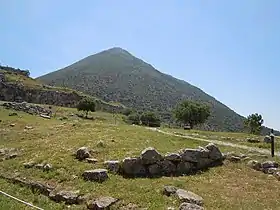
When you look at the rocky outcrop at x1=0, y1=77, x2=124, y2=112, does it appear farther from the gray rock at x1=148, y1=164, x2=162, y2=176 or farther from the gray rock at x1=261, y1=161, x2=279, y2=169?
the gray rock at x1=261, y1=161, x2=279, y2=169

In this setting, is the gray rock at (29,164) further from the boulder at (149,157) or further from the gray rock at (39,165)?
the boulder at (149,157)

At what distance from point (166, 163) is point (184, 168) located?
4.20 feet

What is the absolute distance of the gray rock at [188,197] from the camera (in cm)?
1871

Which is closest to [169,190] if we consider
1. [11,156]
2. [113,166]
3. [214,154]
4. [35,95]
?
[113,166]

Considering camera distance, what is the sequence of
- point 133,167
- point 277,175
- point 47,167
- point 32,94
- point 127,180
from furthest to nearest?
point 32,94 → point 47,167 → point 277,175 → point 133,167 → point 127,180

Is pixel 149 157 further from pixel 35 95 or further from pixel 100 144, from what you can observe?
pixel 35 95

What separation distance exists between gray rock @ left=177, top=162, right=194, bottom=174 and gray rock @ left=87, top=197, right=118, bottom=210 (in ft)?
21.7

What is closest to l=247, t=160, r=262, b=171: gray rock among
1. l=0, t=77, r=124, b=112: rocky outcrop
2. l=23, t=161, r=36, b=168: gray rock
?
l=23, t=161, r=36, b=168: gray rock

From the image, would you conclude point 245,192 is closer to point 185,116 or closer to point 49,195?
point 49,195

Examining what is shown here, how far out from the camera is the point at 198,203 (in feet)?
61.1

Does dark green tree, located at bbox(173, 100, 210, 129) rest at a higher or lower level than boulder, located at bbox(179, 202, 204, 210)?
higher

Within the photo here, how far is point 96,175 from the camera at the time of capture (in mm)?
22188

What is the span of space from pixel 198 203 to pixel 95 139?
14.8 meters

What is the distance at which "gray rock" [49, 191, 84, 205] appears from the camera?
19844 millimetres
